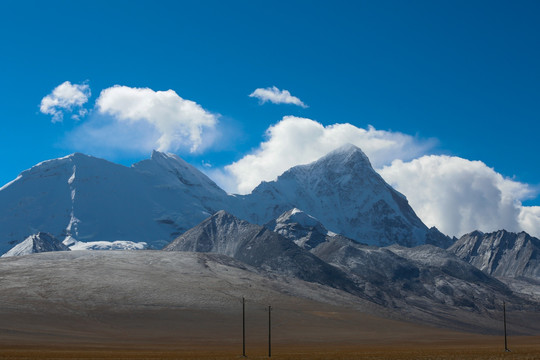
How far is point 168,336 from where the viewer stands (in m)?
174

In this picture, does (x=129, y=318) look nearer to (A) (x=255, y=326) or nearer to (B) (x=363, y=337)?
(A) (x=255, y=326)

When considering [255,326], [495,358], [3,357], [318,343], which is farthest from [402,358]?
[255,326]

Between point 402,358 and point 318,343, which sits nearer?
point 402,358

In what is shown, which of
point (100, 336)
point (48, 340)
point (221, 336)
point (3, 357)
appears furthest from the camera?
point (221, 336)

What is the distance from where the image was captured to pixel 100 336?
165000 mm

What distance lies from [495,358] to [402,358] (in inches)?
500

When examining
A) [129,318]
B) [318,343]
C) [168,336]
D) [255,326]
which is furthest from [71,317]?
[318,343]

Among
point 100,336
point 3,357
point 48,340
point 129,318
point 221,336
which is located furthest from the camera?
point 129,318

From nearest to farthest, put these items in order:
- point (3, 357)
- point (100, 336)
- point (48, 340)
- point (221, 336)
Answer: point (3, 357) → point (48, 340) → point (100, 336) → point (221, 336)

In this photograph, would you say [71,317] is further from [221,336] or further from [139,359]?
[139,359]

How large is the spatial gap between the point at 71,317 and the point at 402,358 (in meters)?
119

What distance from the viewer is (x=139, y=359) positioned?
97562 millimetres

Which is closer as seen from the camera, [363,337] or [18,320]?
[18,320]

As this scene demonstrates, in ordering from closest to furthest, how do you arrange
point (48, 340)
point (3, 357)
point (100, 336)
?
1. point (3, 357)
2. point (48, 340)
3. point (100, 336)
